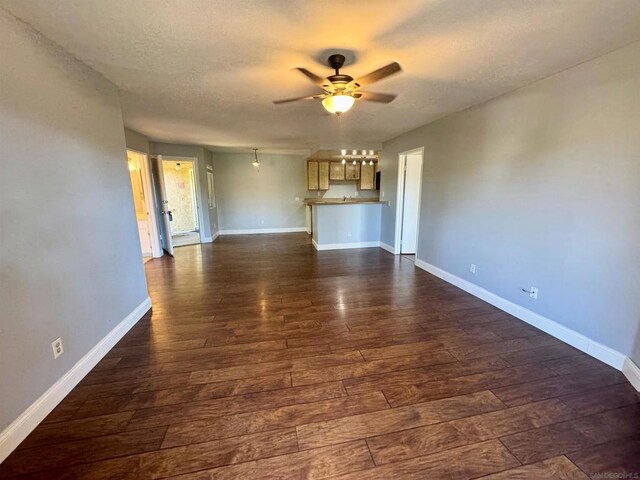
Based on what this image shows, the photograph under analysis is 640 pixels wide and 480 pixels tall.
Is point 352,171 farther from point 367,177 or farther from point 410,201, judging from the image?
point 410,201

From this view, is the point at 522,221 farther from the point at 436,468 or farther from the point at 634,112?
the point at 436,468

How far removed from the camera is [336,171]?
7832mm

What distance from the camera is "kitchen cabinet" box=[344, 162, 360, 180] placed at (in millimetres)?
7812

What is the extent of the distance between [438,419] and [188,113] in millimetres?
4071

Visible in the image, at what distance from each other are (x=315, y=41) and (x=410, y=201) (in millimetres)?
3956

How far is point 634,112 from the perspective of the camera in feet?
5.98

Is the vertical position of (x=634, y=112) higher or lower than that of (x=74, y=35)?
lower

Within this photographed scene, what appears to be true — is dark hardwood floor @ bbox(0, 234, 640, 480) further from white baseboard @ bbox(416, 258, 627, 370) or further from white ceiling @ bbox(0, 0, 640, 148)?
white ceiling @ bbox(0, 0, 640, 148)

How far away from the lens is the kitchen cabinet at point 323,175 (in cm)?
772

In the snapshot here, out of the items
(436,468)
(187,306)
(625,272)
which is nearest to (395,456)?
(436,468)

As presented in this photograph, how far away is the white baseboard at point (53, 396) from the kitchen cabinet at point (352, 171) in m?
6.57

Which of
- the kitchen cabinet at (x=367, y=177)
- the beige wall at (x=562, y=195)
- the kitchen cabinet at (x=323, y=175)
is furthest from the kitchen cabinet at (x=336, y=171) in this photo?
the beige wall at (x=562, y=195)

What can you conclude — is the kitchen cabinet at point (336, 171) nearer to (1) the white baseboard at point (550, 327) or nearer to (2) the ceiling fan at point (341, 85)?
(1) the white baseboard at point (550, 327)

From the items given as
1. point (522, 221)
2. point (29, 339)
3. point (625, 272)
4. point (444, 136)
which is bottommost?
point (29, 339)
